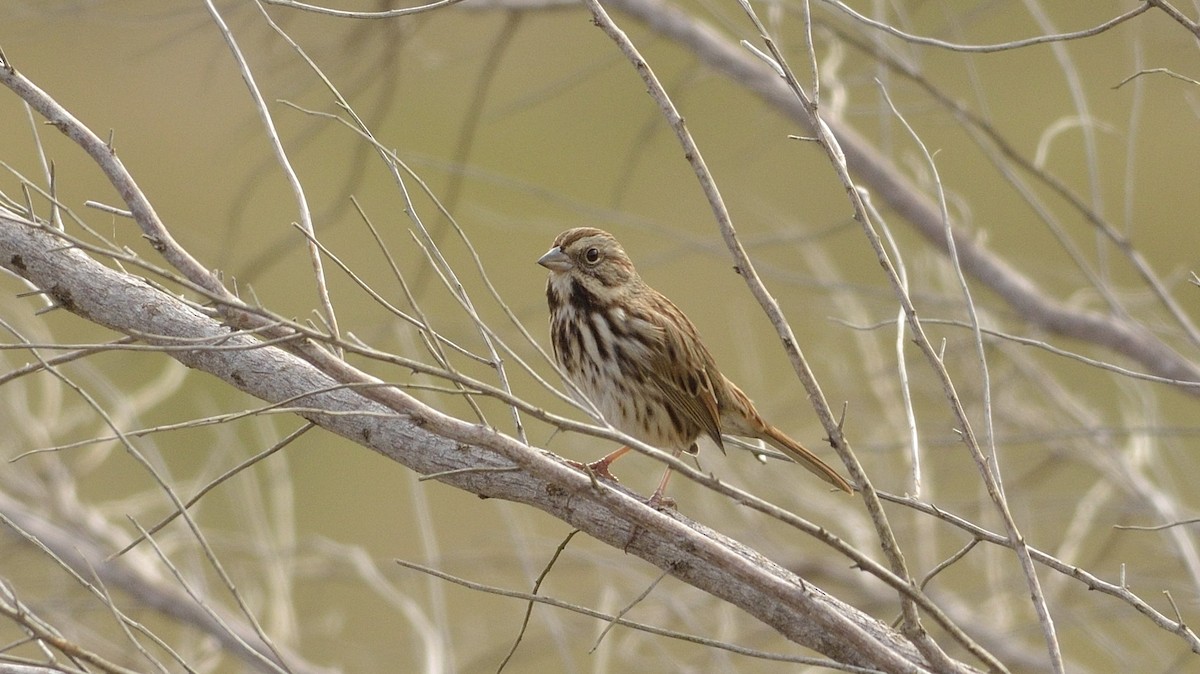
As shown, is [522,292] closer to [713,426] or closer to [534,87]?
[534,87]

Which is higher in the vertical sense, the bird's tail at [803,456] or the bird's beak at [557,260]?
the bird's beak at [557,260]

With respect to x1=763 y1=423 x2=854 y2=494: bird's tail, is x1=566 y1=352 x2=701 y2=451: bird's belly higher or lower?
higher

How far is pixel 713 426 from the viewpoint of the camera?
4.12m

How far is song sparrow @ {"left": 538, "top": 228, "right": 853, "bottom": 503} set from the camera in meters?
4.16

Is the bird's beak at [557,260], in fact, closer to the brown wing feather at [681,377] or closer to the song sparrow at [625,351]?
the song sparrow at [625,351]

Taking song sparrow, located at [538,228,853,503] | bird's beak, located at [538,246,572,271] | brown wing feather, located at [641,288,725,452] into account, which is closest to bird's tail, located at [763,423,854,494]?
song sparrow, located at [538,228,853,503]

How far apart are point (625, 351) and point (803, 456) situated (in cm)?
65

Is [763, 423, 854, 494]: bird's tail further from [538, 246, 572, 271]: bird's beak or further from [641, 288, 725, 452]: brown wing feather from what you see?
[538, 246, 572, 271]: bird's beak

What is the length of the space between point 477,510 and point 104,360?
356 centimetres

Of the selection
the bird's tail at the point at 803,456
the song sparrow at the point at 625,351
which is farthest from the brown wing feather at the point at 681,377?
the bird's tail at the point at 803,456

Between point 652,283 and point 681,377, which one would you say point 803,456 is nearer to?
point 681,377

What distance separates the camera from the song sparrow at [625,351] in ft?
13.7

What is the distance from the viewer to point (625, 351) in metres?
4.16

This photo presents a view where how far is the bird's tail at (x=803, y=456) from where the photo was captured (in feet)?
13.9
